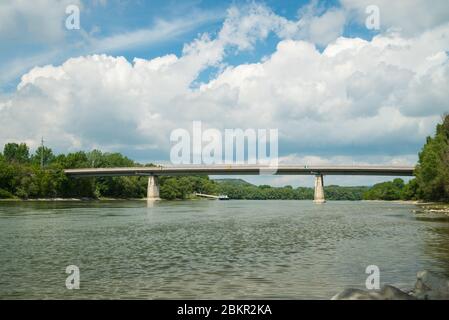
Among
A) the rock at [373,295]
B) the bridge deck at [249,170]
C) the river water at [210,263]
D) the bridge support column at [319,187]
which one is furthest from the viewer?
the bridge support column at [319,187]

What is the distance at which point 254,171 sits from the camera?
154375 millimetres

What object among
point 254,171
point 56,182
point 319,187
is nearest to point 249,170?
point 254,171

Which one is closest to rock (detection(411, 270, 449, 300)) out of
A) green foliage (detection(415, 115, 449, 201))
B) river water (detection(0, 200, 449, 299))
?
river water (detection(0, 200, 449, 299))

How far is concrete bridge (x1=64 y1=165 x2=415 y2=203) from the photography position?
14488 cm

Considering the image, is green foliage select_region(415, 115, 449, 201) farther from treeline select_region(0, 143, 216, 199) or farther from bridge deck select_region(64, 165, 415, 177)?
treeline select_region(0, 143, 216, 199)

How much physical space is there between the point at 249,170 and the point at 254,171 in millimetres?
2320

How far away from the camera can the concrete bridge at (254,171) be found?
14488 cm

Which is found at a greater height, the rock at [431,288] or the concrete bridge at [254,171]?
the concrete bridge at [254,171]

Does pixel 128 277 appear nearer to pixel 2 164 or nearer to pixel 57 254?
pixel 57 254

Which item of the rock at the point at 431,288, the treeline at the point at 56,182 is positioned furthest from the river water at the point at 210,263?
the treeline at the point at 56,182

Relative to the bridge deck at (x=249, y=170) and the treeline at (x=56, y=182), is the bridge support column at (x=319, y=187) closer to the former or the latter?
the bridge deck at (x=249, y=170)
